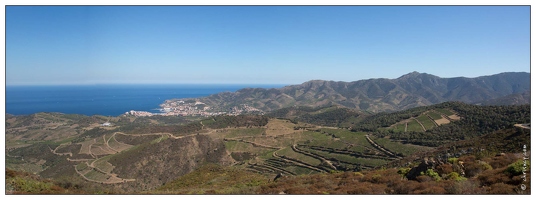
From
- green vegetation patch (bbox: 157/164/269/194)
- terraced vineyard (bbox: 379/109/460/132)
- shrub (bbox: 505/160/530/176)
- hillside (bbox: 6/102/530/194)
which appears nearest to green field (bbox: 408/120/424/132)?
terraced vineyard (bbox: 379/109/460/132)

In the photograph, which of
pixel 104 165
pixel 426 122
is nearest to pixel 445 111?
pixel 426 122

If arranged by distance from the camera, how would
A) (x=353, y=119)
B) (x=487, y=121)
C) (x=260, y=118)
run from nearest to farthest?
(x=487, y=121), (x=260, y=118), (x=353, y=119)

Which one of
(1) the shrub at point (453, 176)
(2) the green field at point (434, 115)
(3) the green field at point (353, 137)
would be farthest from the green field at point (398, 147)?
(1) the shrub at point (453, 176)

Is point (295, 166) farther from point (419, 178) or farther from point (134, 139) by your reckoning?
point (134, 139)

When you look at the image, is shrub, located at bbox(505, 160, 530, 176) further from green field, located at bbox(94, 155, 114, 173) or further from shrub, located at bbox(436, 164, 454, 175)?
green field, located at bbox(94, 155, 114, 173)

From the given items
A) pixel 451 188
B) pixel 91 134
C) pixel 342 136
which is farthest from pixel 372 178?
pixel 91 134

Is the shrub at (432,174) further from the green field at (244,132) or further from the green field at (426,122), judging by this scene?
the green field at (244,132)

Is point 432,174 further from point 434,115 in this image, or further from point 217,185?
point 434,115

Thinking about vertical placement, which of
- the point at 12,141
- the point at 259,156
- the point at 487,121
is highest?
the point at 487,121

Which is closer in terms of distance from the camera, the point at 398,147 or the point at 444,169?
the point at 444,169

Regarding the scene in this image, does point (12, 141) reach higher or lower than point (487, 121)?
lower

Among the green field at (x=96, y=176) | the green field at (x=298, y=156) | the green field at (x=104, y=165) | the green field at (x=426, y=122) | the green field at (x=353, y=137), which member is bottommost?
the green field at (x=96, y=176)
